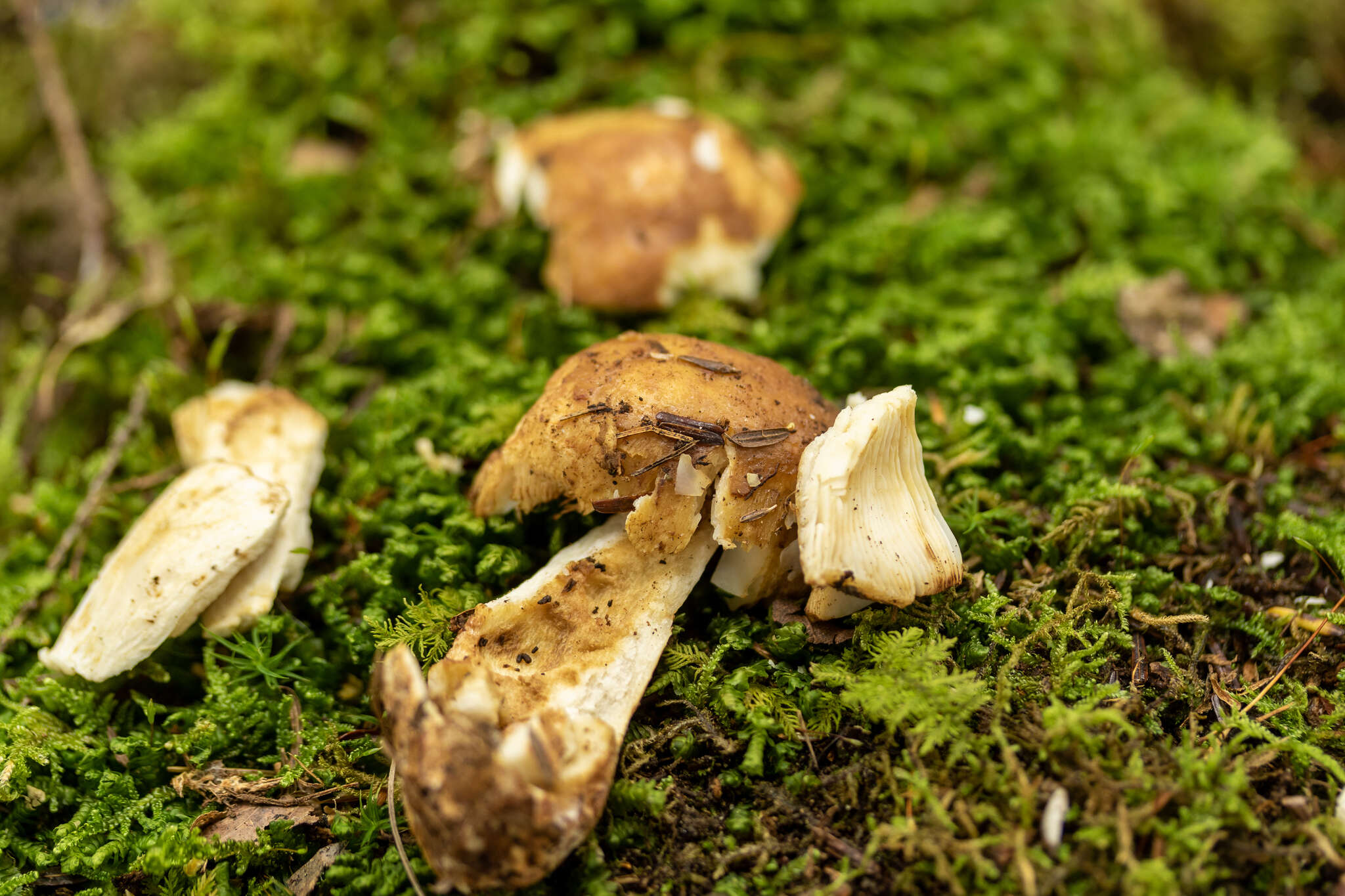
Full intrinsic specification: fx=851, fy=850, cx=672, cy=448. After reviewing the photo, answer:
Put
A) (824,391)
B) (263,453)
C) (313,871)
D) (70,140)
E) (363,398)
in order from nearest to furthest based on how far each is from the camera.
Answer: (313,871) < (263,453) < (824,391) < (363,398) < (70,140)

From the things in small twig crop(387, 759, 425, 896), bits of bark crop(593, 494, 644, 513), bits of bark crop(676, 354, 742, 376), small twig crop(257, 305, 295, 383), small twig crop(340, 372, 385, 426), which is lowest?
small twig crop(387, 759, 425, 896)

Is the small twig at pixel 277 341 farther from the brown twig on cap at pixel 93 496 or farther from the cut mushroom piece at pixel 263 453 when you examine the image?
the brown twig on cap at pixel 93 496

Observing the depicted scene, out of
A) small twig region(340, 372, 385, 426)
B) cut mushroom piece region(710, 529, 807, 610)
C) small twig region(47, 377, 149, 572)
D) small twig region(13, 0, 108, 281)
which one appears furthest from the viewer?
small twig region(13, 0, 108, 281)

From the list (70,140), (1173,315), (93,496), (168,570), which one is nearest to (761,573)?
(168,570)

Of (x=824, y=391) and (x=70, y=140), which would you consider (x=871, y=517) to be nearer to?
(x=824, y=391)

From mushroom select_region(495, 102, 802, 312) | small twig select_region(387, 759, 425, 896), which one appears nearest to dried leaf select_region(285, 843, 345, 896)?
small twig select_region(387, 759, 425, 896)

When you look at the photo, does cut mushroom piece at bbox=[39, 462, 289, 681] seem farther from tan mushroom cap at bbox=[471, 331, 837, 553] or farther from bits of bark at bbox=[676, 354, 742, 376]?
bits of bark at bbox=[676, 354, 742, 376]

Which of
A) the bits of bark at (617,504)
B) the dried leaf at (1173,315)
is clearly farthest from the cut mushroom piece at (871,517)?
the dried leaf at (1173,315)
